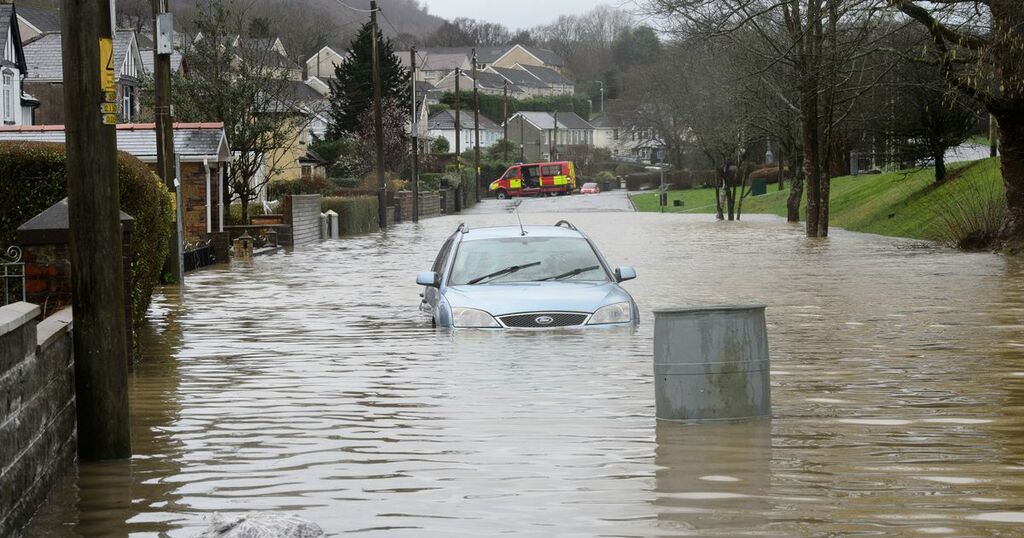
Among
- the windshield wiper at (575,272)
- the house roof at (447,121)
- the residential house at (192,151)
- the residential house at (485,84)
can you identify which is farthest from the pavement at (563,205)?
the residential house at (485,84)

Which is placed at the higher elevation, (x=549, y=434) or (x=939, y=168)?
(x=939, y=168)

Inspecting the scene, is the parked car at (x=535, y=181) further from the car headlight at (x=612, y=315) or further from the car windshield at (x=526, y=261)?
the car headlight at (x=612, y=315)

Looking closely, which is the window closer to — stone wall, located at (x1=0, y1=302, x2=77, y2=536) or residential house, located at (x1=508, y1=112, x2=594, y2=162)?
stone wall, located at (x1=0, y1=302, x2=77, y2=536)

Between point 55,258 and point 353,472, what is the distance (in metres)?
4.23

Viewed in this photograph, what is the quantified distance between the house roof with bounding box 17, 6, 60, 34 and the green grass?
38952mm

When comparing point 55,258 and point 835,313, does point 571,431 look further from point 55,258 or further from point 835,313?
point 835,313

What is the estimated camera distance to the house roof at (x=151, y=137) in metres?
34.3

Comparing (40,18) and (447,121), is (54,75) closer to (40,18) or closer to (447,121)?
(40,18)

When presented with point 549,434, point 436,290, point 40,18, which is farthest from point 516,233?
point 40,18

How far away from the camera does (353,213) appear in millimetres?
51188

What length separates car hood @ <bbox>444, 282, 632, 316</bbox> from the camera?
14.5 metres

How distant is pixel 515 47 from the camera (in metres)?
198

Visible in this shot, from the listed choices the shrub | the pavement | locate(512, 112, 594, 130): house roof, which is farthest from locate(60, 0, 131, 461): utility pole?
locate(512, 112, 594, 130): house roof

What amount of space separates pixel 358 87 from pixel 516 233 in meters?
77.9
